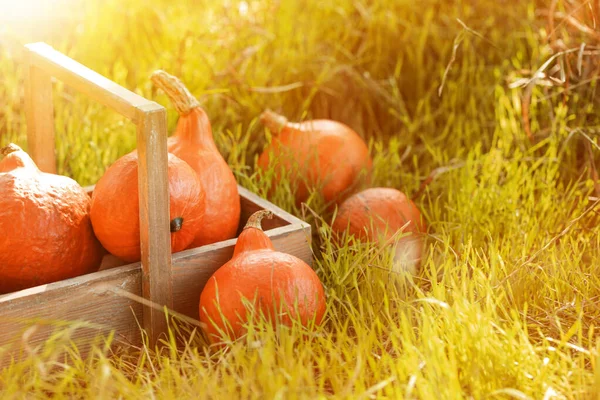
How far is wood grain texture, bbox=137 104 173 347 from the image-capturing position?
172 cm

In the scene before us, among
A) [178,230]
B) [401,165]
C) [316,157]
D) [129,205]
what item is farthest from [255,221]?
[401,165]

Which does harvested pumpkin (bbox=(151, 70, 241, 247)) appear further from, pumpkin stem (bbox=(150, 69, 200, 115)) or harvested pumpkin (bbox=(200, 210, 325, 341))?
harvested pumpkin (bbox=(200, 210, 325, 341))

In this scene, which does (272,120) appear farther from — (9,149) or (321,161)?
(9,149)

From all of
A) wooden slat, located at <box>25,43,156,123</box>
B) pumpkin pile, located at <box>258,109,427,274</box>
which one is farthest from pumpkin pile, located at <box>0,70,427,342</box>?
pumpkin pile, located at <box>258,109,427,274</box>

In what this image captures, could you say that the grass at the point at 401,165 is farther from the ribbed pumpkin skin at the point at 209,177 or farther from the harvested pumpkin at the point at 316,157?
the ribbed pumpkin skin at the point at 209,177

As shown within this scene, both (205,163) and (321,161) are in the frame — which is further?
(321,161)

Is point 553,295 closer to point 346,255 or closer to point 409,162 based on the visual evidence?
point 346,255

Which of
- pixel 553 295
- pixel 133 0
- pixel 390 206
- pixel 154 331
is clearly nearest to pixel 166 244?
pixel 154 331

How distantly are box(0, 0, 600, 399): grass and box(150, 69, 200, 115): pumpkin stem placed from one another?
1.22 feet

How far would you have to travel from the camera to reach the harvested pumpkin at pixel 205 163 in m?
2.11

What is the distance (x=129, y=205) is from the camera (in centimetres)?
186

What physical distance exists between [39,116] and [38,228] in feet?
1.58

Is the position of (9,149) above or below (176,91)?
below

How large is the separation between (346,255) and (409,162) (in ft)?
3.23
